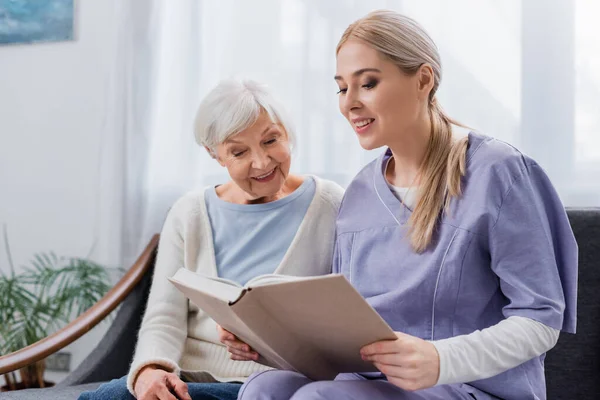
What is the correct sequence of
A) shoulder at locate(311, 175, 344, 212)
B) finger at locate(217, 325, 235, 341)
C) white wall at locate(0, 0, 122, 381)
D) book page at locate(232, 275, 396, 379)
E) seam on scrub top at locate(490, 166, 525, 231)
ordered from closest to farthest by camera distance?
book page at locate(232, 275, 396, 379)
seam on scrub top at locate(490, 166, 525, 231)
finger at locate(217, 325, 235, 341)
shoulder at locate(311, 175, 344, 212)
white wall at locate(0, 0, 122, 381)

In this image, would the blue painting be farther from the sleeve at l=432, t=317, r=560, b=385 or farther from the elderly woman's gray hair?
the sleeve at l=432, t=317, r=560, b=385

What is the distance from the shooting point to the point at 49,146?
2.84 metres

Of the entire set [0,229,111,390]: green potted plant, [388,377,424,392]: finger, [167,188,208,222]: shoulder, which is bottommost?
[0,229,111,390]: green potted plant

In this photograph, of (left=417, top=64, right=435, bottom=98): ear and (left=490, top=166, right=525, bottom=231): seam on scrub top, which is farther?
(left=417, top=64, right=435, bottom=98): ear

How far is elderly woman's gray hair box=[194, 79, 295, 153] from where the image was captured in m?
1.69

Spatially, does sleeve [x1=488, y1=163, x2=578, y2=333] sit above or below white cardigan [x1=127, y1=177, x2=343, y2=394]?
above

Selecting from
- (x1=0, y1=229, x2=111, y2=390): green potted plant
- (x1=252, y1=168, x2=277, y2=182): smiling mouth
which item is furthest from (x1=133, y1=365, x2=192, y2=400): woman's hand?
(x1=0, y1=229, x2=111, y2=390): green potted plant

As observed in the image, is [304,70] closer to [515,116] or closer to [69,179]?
[515,116]

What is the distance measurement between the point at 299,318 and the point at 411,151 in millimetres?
495

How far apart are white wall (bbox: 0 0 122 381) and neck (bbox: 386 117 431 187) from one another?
1.50 meters

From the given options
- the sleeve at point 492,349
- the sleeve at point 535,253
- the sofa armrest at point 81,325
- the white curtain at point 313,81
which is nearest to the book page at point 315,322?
the sleeve at point 492,349

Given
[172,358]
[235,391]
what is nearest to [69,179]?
[172,358]

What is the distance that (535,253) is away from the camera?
1.24 metres

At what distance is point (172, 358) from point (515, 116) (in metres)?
1.15
